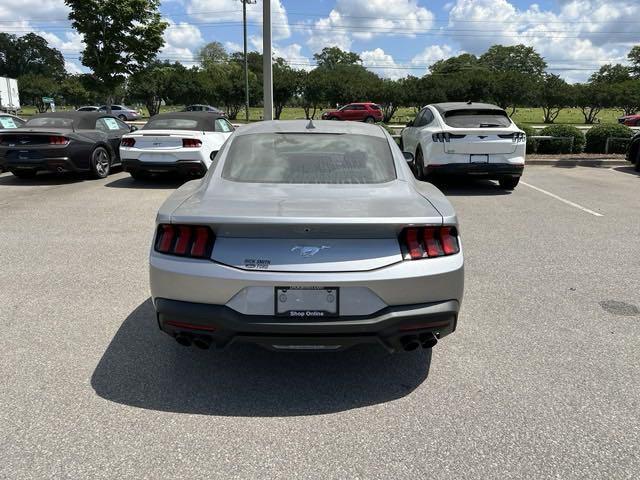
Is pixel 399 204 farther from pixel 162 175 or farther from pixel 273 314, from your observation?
pixel 162 175

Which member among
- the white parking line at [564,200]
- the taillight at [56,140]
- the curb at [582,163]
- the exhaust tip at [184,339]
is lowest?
the white parking line at [564,200]

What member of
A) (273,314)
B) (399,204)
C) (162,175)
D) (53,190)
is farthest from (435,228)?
(162,175)

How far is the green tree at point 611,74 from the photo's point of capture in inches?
3294

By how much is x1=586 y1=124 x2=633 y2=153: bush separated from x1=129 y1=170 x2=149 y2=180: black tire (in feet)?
41.5

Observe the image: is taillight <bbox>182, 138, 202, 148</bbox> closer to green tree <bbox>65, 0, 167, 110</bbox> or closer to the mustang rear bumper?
the mustang rear bumper

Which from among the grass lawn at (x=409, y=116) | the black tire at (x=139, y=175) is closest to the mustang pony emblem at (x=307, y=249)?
the black tire at (x=139, y=175)

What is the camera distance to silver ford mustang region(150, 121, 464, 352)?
107 inches

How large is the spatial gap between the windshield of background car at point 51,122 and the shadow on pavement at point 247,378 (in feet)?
28.4

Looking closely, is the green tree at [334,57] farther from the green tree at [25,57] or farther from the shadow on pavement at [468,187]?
the shadow on pavement at [468,187]

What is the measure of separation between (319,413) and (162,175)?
32.6ft

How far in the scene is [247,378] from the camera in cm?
322

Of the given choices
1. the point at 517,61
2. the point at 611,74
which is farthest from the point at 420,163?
the point at 517,61

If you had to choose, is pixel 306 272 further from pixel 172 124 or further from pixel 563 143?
pixel 563 143

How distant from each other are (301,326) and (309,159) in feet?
4.78
